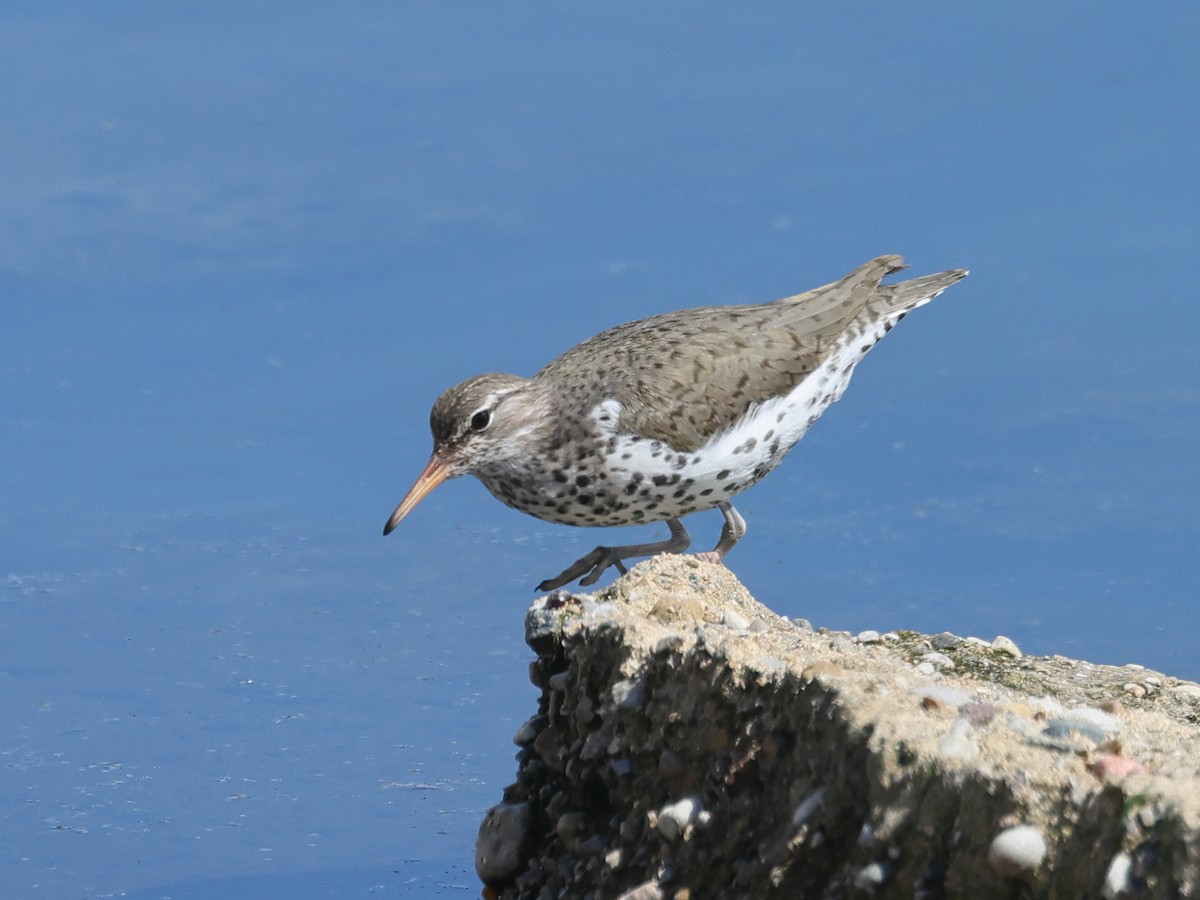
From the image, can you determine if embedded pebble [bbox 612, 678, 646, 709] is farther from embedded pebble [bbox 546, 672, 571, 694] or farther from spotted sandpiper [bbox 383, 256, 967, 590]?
spotted sandpiper [bbox 383, 256, 967, 590]

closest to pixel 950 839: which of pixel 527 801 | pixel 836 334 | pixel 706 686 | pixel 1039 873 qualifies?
pixel 1039 873

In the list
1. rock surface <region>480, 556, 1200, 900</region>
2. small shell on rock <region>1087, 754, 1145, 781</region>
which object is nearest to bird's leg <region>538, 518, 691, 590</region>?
rock surface <region>480, 556, 1200, 900</region>

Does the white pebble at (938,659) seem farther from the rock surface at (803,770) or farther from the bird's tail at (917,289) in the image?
the bird's tail at (917,289)

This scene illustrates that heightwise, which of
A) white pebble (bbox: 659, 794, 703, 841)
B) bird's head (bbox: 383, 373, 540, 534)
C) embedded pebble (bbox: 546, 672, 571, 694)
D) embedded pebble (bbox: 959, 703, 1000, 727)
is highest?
bird's head (bbox: 383, 373, 540, 534)

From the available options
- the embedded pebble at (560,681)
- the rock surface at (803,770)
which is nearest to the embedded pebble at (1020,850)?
the rock surface at (803,770)

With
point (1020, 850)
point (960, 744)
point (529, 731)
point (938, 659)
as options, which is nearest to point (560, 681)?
point (529, 731)

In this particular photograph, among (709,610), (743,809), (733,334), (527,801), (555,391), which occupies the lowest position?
(527,801)

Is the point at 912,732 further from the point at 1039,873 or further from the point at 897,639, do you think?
the point at 897,639

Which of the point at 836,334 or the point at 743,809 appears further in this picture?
the point at 836,334
